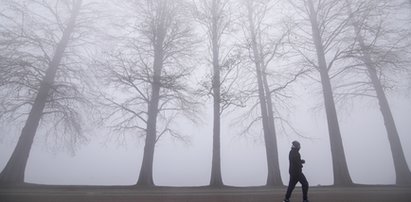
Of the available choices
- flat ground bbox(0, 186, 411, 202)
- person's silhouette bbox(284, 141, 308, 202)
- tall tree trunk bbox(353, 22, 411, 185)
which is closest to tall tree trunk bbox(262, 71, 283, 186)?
flat ground bbox(0, 186, 411, 202)

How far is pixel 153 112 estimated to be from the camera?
16.8 metres

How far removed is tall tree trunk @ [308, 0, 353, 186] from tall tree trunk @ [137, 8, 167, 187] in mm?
9384

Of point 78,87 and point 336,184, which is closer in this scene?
point 336,184

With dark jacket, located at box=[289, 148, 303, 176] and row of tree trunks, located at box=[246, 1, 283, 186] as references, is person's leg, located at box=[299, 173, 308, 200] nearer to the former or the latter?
dark jacket, located at box=[289, 148, 303, 176]

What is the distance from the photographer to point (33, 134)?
15.6 m

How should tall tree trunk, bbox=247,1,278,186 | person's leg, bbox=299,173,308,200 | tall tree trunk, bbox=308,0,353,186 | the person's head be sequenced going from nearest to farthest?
person's leg, bbox=299,173,308,200, the person's head, tall tree trunk, bbox=308,0,353,186, tall tree trunk, bbox=247,1,278,186

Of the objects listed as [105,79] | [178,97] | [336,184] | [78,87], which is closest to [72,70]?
[78,87]

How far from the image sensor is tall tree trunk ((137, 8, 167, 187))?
50.3 feet

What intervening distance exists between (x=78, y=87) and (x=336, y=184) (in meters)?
14.8

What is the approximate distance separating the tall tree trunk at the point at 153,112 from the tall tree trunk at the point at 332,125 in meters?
9.38

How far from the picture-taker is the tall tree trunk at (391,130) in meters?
15.9

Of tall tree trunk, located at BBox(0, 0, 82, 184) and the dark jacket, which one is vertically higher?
tall tree trunk, located at BBox(0, 0, 82, 184)

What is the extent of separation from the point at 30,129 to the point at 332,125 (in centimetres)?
1616

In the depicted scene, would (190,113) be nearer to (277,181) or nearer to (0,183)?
(277,181)
